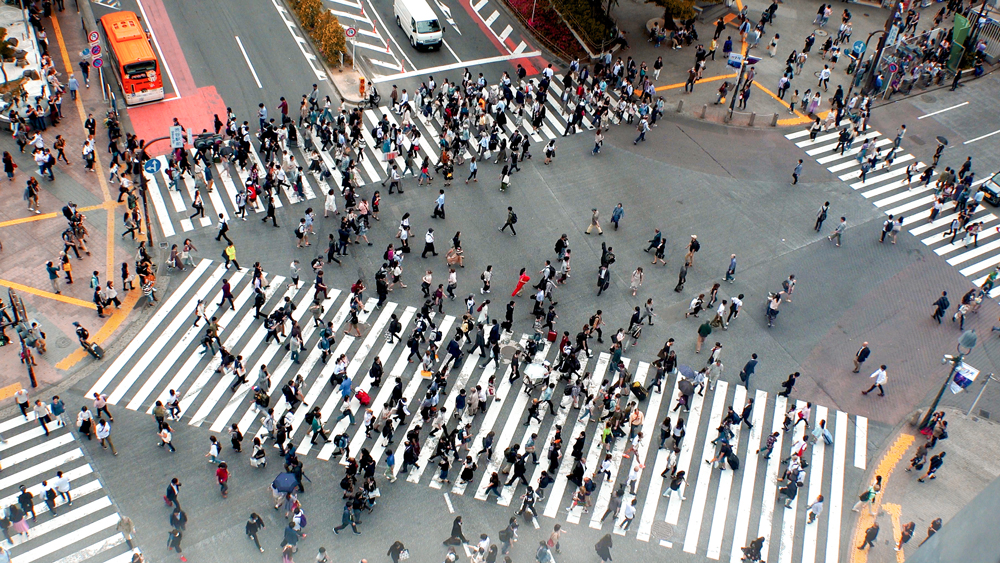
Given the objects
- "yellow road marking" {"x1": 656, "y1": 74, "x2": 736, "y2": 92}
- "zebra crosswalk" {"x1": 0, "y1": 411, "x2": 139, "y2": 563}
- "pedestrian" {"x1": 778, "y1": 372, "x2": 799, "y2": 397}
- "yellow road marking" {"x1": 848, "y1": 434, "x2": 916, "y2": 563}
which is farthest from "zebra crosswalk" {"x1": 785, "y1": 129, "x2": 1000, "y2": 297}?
"zebra crosswalk" {"x1": 0, "y1": 411, "x2": 139, "y2": 563}

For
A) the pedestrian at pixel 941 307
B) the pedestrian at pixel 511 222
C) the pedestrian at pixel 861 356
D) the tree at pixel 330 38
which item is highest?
the tree at pixel 330 38

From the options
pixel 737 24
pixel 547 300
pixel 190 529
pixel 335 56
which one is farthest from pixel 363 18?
pixel 190 529

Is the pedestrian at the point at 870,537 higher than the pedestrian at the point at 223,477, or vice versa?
the pedestrian at the point at 870,537

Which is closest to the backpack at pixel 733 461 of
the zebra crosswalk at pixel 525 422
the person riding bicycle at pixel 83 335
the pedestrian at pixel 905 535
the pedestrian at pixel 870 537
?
the zebra crosswalk at pixel 525 422

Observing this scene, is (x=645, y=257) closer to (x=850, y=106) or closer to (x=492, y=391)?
(x=492, y=391)

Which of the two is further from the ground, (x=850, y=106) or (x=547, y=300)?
(x=850, y=106)

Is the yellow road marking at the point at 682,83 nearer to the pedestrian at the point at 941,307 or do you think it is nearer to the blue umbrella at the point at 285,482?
the pedestrian at the point at 941,307

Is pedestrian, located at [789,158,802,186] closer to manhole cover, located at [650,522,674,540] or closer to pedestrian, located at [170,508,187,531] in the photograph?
manhole cover, located at [650,522,674,540]
